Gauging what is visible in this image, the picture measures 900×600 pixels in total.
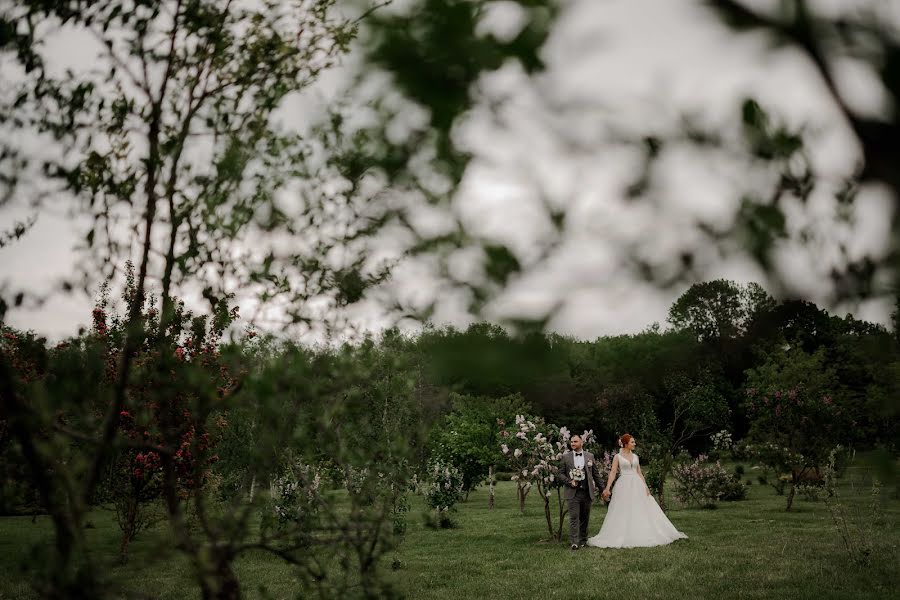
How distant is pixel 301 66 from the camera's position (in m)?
2.98

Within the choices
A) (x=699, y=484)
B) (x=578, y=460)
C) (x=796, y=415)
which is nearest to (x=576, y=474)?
(x=578, y=460)

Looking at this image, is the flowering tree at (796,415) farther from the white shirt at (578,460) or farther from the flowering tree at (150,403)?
the flowering tree at (150,403)

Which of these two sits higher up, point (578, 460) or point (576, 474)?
point (578, 460)

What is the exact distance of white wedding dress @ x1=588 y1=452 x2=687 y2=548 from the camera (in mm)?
10969

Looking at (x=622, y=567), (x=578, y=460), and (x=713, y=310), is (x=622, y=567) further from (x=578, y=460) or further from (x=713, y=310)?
(x=713, y=310)

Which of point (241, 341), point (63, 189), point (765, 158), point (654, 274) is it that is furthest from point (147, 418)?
point (765, 158)

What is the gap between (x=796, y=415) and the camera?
16.2 meters

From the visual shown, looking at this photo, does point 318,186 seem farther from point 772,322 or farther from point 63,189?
point 772,322

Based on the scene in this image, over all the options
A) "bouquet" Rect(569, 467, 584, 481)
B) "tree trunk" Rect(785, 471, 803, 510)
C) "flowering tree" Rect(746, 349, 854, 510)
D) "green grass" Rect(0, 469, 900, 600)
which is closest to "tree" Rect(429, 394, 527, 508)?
"green grass" Rect(0, 469, 900, 600)

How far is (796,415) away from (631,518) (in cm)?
742

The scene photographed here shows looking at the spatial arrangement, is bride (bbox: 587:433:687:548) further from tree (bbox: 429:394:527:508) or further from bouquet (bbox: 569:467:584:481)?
tree (bbox: 429:394:527:508)

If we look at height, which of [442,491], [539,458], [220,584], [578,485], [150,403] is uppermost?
[150,403]

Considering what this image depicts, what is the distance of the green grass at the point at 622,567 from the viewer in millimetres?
7727

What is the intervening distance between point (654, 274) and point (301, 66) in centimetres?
237
